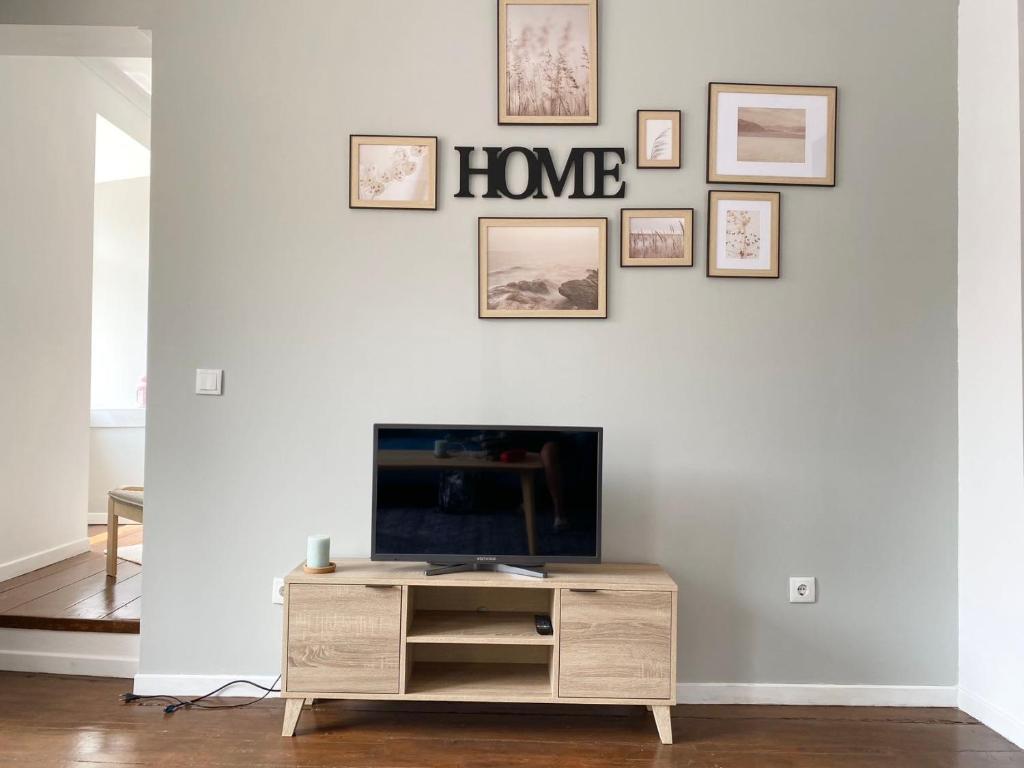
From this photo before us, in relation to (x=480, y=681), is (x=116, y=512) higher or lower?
higher

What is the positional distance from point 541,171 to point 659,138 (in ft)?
1.51

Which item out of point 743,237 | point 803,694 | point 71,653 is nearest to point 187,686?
point 71,653

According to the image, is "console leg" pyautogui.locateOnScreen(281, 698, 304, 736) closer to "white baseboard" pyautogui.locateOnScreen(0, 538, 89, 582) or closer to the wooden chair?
the wooden chair

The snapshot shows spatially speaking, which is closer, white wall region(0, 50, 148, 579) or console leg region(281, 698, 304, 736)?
console leg region(281, 698, 304, 736)

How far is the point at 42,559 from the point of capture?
3832 millimetres

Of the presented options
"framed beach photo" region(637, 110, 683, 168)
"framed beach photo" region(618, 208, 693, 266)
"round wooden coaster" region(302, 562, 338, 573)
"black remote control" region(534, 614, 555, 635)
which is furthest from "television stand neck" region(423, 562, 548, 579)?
"framed beach photo" region(637, 110, 683, 168)

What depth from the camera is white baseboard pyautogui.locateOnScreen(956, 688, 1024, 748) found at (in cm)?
238

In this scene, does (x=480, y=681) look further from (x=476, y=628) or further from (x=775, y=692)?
(x=775, y=692)

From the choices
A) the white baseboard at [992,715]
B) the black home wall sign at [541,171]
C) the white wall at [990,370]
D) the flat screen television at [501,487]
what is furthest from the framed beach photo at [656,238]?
the white baseboard at [992,715]

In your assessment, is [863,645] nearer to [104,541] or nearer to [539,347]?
[539,347]

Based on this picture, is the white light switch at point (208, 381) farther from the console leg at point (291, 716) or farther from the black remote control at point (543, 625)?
the black remote control at point (543, 625)

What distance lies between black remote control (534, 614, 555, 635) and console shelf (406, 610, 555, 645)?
0.06ft

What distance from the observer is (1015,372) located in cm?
240

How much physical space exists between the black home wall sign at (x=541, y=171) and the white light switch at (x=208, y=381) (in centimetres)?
113
